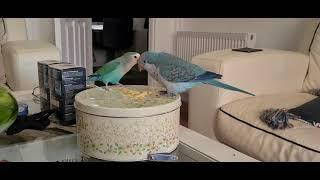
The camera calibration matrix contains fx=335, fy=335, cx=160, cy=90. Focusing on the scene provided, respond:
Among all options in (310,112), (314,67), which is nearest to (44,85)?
(310,112)

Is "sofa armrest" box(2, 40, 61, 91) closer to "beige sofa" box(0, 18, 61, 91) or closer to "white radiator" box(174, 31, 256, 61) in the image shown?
"beige sofa" box(0, 18, 61, 91)

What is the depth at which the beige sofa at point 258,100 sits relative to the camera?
0.83m

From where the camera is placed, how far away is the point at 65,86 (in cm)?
75

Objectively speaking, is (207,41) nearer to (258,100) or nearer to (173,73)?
(258,100)

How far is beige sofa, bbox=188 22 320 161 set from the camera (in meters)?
0.83

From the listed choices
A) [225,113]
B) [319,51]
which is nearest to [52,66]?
[225,113]

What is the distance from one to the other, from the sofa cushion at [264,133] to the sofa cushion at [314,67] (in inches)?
5.0

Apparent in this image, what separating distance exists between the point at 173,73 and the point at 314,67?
902 millimetres

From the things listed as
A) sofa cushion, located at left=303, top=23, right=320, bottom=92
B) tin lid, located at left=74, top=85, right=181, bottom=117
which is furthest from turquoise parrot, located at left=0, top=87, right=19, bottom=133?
sofa cushion, located at left=303, top=23, right=320, bottom=92

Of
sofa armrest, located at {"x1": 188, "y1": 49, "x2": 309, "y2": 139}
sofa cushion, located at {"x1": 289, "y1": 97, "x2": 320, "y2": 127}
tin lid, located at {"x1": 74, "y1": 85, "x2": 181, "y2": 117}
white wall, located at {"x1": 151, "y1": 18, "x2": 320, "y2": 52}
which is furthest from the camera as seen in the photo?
white wall, located at {"x1": 151, "y1": 18, "x2": 320, "y2": 52}

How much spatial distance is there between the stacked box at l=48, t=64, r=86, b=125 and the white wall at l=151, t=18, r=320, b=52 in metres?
0.78

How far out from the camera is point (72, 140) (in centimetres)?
70
